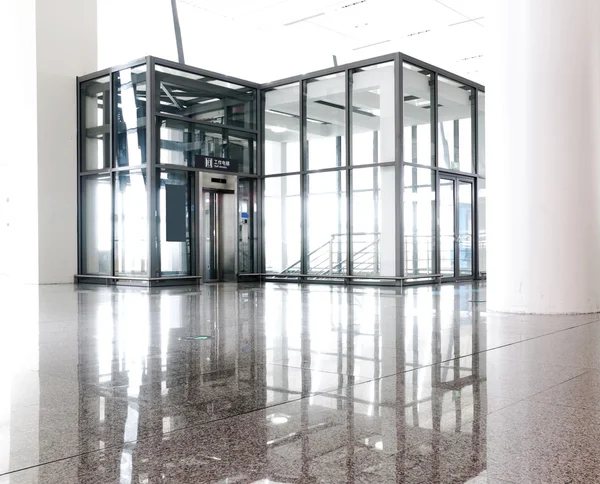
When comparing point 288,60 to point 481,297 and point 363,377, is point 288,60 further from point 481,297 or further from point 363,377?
point 363,377

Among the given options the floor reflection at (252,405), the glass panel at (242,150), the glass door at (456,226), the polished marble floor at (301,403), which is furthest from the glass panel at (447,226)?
the floor reflection at (252,405)

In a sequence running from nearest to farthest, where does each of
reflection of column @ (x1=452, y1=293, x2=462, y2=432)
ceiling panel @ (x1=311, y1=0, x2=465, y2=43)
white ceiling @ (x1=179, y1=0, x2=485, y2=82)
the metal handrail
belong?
reflection of column @ (x1=452, y1=293, x2=462, y2=432)
the metal handrail
white ceiling @ (x1=179, y1=0, x2=485, y2=82)
ceiling panel @ (x1=311, y1=0, x2=465, y2=43)

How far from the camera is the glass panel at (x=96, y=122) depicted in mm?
14992

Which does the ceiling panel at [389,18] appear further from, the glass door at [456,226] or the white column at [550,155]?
the white column at [550,155]

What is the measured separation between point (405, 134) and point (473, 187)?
3.42m

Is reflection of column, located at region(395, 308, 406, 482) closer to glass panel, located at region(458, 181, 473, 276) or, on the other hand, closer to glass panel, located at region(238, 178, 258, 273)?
glass panel, located at region(238, 178, 258, 273)

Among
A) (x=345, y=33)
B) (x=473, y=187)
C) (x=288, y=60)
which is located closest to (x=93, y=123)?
(x=288, y=60)

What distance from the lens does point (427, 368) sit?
402cm

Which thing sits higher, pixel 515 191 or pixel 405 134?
pixel 405 134

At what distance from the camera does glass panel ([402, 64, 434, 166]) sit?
13695 millimetres

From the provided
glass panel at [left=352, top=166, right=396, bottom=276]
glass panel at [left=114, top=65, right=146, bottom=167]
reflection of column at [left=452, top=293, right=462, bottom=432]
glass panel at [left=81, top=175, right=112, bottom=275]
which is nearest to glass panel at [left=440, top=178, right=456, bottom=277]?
glass panel at [left=352, top=166, right=396, bottom=276]

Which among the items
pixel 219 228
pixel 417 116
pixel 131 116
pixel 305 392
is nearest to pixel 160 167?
pixel 131 116

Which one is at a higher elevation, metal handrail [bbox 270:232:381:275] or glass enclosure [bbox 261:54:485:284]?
glass enclosure [bbox 261:54:485:284]

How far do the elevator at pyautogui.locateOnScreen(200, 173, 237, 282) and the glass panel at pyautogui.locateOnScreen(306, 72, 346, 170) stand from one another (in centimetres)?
211
